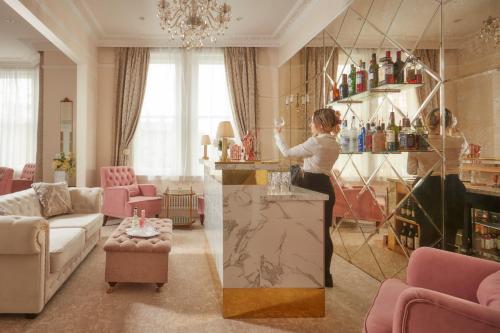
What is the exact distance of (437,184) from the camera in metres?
2.79

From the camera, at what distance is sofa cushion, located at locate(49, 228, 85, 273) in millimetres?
2865

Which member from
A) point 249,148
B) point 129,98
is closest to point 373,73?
point 249,148

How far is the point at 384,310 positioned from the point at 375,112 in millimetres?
2401

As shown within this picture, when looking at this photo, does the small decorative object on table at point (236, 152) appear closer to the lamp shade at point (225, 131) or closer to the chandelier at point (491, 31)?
the lamp shade at point (225, 131)

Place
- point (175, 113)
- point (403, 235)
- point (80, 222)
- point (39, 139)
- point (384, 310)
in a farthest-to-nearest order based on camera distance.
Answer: point (39, 139) < point (175, 113) < point (80, 222) < point (403, 235) < point (384, 310)

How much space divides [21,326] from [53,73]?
5941mm

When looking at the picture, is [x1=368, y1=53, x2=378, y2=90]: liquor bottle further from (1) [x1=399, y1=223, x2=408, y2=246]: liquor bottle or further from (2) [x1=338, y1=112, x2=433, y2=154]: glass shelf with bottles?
(1) [x1=399, y1=223, x2=408, y2=246]: liquor bottle

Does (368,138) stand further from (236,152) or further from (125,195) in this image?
(125,195)

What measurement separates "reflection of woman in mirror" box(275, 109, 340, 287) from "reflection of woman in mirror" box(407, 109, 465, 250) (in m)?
0.67

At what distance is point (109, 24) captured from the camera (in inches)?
246

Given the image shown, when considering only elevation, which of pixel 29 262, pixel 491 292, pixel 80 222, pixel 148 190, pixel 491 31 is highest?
pixel 491 31

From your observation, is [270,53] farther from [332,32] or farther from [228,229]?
[228,229]

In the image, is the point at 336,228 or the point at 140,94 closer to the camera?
the point at 336,228

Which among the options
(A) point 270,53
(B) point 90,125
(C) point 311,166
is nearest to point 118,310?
(C) point 311,166
